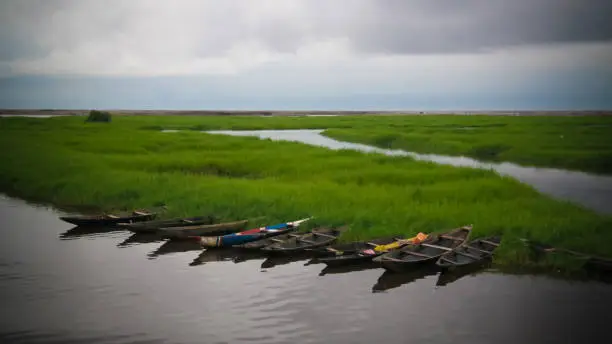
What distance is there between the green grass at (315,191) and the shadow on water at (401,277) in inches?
82.0

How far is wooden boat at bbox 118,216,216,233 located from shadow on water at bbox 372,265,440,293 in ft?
24.2

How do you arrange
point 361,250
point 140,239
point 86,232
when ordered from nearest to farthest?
point 361,250, point 140,239, point 86,232

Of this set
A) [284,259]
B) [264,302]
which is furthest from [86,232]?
[264,302]

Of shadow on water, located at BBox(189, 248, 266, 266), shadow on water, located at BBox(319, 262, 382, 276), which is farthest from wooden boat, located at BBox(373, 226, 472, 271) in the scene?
shadow on water, located at BBox(189, 248, 266, 266)

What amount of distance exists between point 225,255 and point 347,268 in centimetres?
369

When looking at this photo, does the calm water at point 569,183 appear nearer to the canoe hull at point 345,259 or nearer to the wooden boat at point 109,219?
the canoe hull at point 345,259

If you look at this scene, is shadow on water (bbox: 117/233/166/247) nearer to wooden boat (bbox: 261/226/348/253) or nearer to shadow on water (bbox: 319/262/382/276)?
wooden boat (bbox: 261/226/348/253)

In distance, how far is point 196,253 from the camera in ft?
57.4

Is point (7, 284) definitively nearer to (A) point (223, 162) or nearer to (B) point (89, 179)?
(B) point (89, 179)

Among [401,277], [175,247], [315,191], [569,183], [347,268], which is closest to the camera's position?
[401,277]

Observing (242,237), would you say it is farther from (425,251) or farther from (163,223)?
(425,251)

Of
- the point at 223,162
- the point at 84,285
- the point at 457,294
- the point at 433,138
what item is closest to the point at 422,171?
the point at 223,162

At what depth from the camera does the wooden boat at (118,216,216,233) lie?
762 inches

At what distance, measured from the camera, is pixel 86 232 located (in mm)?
20062
